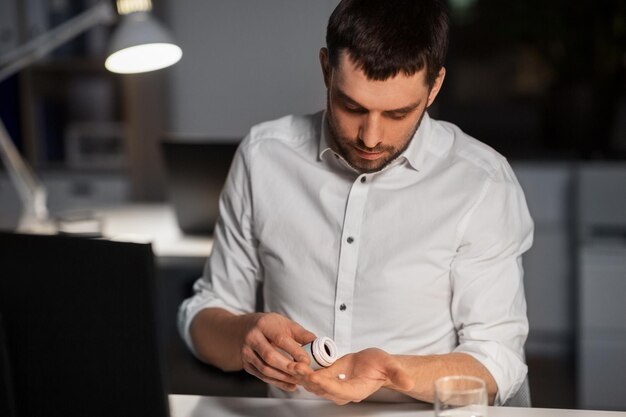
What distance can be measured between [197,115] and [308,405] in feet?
8.95

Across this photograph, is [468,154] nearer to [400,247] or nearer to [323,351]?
[400,247]

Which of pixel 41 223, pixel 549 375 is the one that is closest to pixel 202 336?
pixel 41 223

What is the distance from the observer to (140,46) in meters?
2.38

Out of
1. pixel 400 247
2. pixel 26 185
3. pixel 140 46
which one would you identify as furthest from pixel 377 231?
pixel 26 185

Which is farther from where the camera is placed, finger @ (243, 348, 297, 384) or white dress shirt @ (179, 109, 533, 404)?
white dress shirt @ (179, 109, 533, 404)

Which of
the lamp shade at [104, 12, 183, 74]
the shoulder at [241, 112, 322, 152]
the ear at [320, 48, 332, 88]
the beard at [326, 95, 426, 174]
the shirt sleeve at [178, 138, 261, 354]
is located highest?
the lamp shade at [104, 12, 183, 74]

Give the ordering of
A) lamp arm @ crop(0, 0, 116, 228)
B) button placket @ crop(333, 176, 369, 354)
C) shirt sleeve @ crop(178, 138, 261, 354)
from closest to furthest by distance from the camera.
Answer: button placket @ crop(333, 176, 369, 354) → shirt sleeve @ crop(178, 138, 261, 354) → lamp arm @ crop(0, 0, 116, 228)

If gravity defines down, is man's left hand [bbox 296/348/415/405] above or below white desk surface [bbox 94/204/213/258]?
below

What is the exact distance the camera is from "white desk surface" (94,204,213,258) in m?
2.69

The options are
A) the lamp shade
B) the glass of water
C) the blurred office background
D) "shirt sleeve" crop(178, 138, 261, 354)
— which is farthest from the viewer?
the blurred office background

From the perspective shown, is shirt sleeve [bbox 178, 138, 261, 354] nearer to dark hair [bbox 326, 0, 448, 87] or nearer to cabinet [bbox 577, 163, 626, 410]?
dark hair [bbox 326, 0, 448, 87]

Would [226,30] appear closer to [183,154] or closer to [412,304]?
[183,154]


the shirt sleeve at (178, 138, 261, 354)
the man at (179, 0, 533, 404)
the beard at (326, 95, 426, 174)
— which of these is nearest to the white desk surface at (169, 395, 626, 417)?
the man at (179, 0, 533, 404)

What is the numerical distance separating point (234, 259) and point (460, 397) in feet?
2.27
